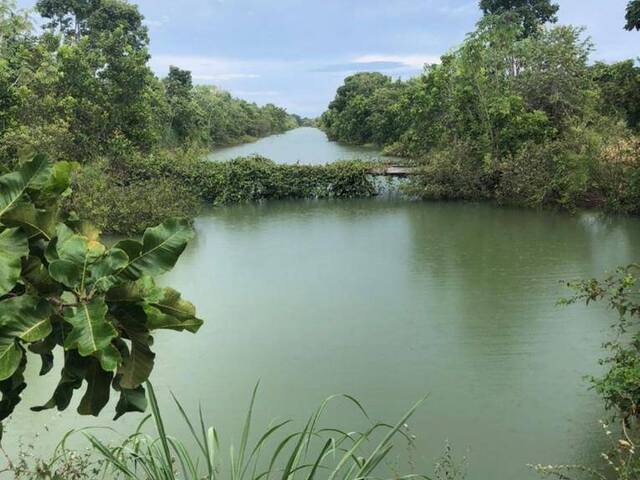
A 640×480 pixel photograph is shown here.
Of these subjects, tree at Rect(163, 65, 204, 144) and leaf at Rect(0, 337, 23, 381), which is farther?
tree at Rect(163, 65, 204, 144)

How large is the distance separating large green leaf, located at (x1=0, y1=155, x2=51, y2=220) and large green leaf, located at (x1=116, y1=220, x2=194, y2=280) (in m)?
0.24

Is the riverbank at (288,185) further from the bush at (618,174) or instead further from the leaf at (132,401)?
the leaf at (132,401)

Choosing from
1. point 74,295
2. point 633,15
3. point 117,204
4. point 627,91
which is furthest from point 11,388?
point 117,204

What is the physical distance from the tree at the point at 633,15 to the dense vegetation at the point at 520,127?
12.3 ft

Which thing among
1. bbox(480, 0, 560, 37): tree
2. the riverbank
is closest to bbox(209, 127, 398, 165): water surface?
the riverbank

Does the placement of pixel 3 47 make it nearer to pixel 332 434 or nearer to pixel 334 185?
pixel 334 185

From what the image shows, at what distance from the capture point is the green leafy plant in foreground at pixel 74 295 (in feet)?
3.75

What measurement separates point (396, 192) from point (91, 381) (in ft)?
34.9

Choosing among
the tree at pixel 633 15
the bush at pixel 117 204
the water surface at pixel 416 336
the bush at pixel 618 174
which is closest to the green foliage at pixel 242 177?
the bush at pixel 117 204

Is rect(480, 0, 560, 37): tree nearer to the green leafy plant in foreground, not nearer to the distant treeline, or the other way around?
the distant treeline

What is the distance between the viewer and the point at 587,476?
269 centimetres

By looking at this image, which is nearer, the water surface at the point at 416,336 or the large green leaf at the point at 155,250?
the large green leaf at the point at 155,250

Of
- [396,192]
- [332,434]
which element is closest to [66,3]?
[396,192]

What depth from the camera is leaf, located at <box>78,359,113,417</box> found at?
128 cm
